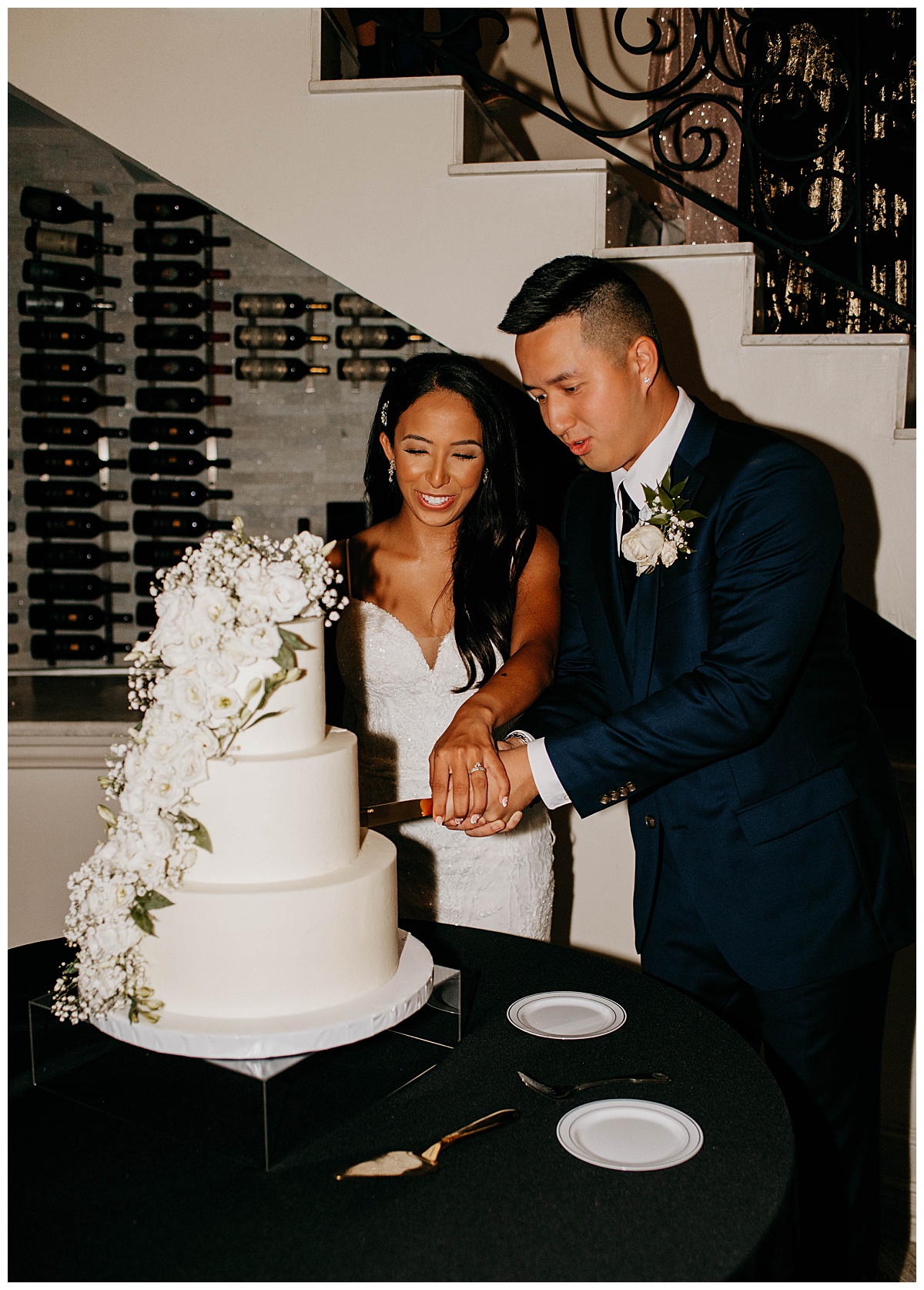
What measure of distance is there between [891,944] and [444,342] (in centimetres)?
188

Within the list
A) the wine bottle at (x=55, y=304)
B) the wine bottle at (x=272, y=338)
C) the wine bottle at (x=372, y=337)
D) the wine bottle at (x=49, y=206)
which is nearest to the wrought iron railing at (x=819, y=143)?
the wine bottle at (x=372, y=337)

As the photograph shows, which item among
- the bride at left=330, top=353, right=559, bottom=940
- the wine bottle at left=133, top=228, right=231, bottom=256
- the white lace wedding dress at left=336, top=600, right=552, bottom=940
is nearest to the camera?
the bride at left=330, top=353, right=559, bottom=940

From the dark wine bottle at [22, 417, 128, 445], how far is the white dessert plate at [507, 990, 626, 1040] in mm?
3792

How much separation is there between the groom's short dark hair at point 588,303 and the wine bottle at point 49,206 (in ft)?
10.9

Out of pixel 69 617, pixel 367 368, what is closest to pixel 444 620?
pixel 367 368

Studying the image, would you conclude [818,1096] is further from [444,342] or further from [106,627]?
[106,627]

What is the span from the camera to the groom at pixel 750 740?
1967mm

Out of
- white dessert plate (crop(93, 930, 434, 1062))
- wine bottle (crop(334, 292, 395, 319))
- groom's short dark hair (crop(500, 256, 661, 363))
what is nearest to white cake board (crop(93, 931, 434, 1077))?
white dessert plate (crop(93, 930, 434, 1062))

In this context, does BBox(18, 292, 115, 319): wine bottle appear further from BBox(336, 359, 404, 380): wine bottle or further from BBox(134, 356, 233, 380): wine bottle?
BBox(336, 359, 404, 380): wine bottle

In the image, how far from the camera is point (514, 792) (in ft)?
6.82

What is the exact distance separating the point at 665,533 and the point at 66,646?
3.51 metres

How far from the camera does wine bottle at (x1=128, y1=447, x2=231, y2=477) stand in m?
4.86

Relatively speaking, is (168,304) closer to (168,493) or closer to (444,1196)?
(168,493)

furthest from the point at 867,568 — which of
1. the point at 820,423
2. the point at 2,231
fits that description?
the point at 2,231
